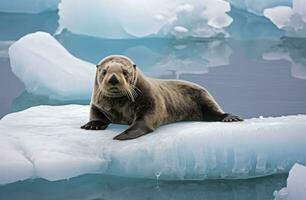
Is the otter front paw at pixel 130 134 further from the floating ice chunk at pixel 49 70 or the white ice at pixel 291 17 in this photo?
the white ice at pixel 291 17

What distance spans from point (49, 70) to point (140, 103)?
5.53 ft

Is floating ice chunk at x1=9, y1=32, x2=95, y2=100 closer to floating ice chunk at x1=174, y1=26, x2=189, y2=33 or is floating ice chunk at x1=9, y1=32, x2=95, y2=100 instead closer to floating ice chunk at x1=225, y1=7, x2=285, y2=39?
floating ice chunk at x1=174, y1=26, x2=189, y2=33

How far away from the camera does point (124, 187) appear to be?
2.48m

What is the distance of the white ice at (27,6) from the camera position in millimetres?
7238

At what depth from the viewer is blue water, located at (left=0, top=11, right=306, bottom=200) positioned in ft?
8.02

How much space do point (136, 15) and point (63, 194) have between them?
422 cm

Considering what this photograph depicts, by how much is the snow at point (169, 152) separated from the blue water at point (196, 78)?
0.18 feet

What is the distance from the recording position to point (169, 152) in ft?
8.21

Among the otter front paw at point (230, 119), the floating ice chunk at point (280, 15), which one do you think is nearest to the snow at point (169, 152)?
the otter front paw at point (230, 119)

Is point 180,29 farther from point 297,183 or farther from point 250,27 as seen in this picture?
point 297,183

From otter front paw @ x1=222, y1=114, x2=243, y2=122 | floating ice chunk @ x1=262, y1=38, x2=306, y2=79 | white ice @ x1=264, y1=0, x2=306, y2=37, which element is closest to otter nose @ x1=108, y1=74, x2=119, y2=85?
otter front paw @ x1=222, y1=114, x2=243, y2=122

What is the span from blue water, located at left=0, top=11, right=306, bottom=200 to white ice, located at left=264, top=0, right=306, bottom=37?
135 millimetres

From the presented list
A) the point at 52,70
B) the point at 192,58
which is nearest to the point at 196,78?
the point at 192,58

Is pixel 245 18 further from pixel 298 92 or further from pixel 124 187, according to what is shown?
pixel 124 187
